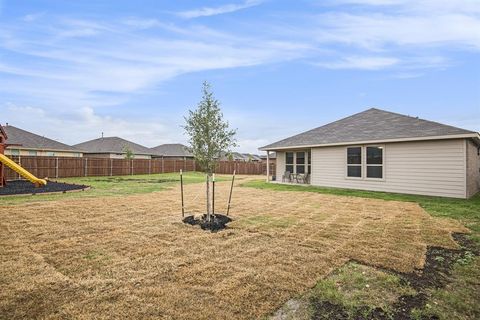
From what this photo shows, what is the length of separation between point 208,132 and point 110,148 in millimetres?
36984

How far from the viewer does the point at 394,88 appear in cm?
1948

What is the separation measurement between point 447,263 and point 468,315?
1.75 meters

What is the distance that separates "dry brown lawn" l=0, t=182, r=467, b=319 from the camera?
2.77 m

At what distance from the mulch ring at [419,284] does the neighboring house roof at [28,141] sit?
32.4 m

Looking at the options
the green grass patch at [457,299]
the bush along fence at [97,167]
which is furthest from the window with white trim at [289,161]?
the green grass patch at [457,299]

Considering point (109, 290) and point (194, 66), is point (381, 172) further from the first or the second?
point (109, 290)

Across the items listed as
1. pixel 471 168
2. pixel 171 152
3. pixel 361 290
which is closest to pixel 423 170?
pixel 471 168

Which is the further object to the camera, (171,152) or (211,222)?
(171,152)

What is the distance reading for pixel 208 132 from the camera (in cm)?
677

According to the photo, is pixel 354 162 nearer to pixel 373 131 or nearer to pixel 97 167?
pixel 373 131

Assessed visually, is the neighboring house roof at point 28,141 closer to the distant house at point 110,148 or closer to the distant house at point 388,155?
the distant house at point 110,148

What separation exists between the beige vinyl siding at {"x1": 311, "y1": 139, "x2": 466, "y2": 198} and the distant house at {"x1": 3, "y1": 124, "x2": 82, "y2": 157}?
2987 cm

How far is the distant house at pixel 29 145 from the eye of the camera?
26600 millimetres

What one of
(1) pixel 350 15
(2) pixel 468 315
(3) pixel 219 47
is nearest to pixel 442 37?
(1) pixel 350 15
